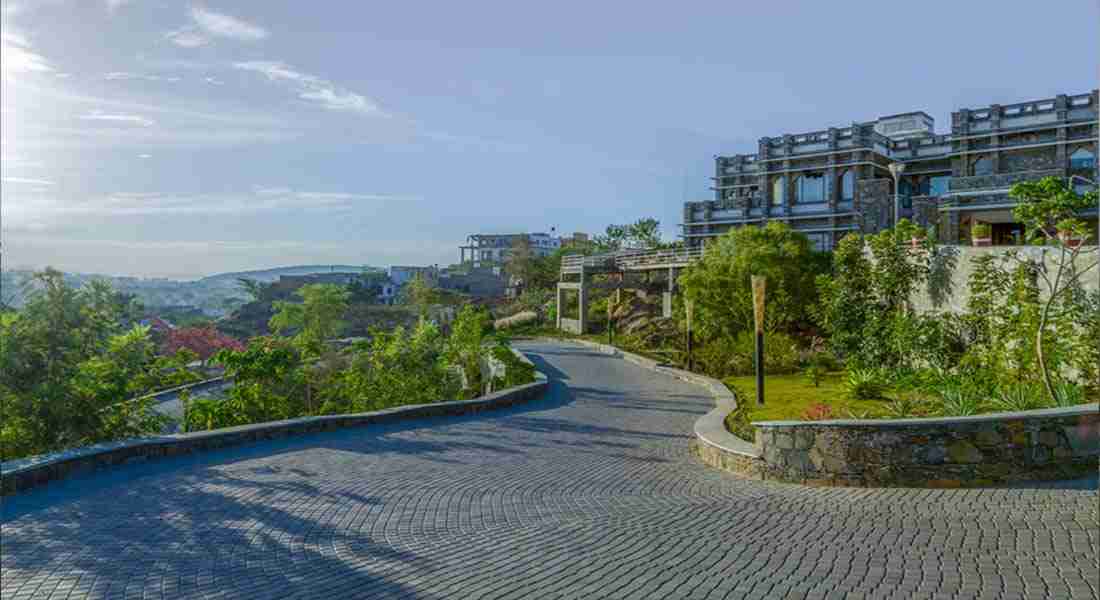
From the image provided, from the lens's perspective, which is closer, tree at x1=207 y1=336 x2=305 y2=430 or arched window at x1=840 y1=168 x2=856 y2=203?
tree at x1=207 y1=336 x2=305 y2=430

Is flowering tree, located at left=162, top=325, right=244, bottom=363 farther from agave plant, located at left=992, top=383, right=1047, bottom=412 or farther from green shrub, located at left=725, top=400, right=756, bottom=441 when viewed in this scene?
agave plant, located at left=992, top=383, right=1047, bottom=412

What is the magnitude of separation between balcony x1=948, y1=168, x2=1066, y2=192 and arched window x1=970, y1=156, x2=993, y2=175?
Answer: 143 inches

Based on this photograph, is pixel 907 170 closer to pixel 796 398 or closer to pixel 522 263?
pixel 522 263

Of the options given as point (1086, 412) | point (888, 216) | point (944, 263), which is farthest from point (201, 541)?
point (888, 216)

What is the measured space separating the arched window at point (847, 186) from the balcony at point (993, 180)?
10.8m

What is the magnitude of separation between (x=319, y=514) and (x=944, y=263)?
14257 millimetres

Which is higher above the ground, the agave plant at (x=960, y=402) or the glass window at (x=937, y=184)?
the glass window at (x=937, y=184)

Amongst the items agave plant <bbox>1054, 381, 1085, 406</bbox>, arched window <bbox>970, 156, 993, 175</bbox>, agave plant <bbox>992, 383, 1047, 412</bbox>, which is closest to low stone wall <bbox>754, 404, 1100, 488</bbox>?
agave plant <bbox>992, 383, 1047, 412</bbox>

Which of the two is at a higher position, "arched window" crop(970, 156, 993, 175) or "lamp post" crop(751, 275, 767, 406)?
"arched window" crop(970, 156, 993, 175)

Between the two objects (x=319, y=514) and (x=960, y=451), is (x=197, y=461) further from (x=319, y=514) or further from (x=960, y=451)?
(x=960, y=451)

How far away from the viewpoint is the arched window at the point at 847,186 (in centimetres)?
4266

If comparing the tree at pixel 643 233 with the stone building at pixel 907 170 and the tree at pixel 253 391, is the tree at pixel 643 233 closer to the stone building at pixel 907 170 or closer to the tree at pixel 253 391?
the stone building at pixel 907 170

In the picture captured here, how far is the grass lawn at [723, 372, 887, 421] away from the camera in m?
11.9

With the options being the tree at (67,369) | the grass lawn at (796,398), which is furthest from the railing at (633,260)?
the tree at (67,369)
